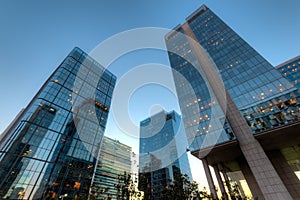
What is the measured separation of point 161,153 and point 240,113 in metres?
67.2

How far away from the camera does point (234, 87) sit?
28.0 m

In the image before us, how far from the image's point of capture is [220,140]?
25031 millimetres

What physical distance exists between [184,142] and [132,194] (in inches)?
3254

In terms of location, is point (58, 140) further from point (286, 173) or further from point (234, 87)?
point (286, 173)

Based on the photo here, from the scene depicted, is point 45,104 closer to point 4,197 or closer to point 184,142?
point 4,197

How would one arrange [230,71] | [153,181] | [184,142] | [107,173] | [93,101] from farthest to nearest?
[184,142]
[107,173]
[153,181]
[93,101]
[230,71]

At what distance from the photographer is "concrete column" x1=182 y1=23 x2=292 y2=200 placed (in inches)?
741

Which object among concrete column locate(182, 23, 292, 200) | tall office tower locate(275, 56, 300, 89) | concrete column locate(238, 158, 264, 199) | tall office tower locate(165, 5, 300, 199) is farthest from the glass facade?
tall office tower locate(275, 56, 300, 89)

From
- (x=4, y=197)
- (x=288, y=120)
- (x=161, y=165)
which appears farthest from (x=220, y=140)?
(x=161, y=165)

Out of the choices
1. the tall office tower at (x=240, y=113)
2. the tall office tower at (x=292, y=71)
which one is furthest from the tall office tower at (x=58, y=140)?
the tall office tower at (x=292, y=71)

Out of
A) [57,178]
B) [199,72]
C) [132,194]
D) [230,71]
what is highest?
[199,72]

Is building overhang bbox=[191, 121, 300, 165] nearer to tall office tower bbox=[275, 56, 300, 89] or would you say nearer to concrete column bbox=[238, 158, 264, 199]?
concrete column bbox=[238, 158, 264, 199]

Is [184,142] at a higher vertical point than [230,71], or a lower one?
higher

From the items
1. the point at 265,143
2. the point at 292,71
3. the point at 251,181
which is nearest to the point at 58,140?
the point at 251,181
